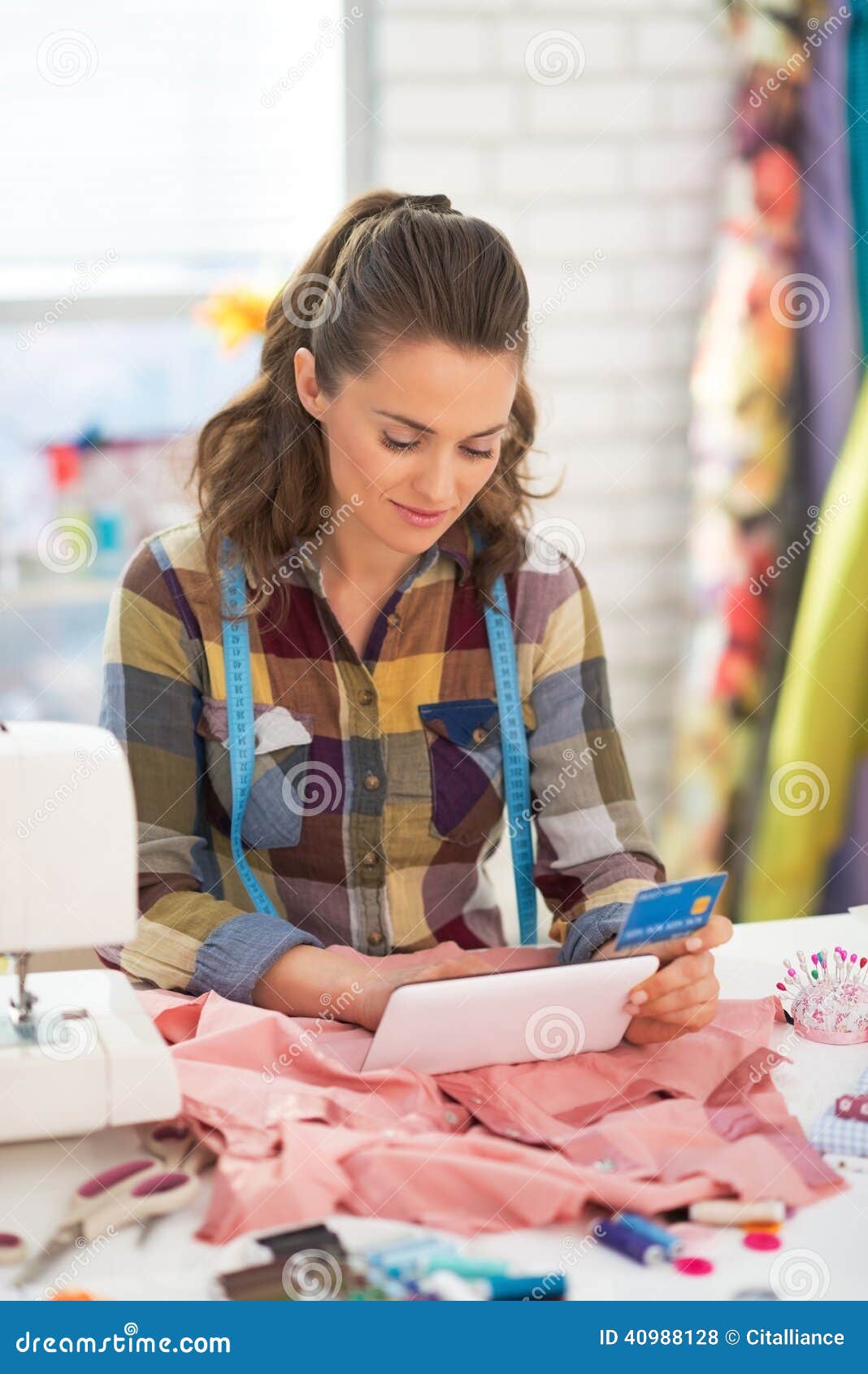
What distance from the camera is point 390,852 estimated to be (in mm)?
1844

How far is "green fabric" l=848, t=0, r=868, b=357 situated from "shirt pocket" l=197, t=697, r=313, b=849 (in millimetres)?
1826

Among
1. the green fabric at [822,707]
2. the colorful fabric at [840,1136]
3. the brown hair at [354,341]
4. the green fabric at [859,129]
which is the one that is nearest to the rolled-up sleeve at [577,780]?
the brown hair at [354,341]

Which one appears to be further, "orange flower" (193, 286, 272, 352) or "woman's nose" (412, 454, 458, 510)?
"orange flower" (193, 286, 272, 352)

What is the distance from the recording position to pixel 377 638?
1.83m

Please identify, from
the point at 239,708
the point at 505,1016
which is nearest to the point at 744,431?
the point at 239,708

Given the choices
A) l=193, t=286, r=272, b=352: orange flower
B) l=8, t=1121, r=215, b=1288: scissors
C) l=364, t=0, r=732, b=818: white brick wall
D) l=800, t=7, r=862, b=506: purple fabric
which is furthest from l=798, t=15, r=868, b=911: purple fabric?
l=8, t=1121, r=215, b=1288: scissors

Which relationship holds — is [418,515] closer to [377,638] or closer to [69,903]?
[377,638]

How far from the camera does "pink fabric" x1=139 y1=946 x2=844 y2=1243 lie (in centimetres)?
110

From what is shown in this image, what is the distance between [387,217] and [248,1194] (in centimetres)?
112

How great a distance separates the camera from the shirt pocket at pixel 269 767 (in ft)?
5.79

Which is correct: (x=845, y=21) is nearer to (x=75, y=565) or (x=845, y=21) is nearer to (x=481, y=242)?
(x=481, y=242)

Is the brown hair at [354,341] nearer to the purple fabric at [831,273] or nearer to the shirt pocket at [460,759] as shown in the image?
the shirt pocket at [460,759]

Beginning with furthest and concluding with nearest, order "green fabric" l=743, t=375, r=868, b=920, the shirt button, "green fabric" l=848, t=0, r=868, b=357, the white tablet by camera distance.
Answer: "green fabric" l=848, t=0, r=868, b=357 < "green fabric" l=743, t=375, r=868, b=920 < the white tablet < the shirt button

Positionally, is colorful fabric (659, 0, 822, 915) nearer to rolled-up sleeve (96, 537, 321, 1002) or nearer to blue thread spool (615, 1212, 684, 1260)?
rolled-up sleeve (96, 537, 321, 1002)
